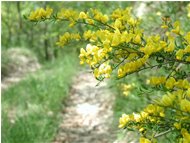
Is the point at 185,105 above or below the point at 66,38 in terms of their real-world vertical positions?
below

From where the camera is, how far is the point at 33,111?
17.3ft

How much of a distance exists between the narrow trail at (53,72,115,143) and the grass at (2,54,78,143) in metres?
0.18

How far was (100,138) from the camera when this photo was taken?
515 cm

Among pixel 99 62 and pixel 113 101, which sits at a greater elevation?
pixel 99 62

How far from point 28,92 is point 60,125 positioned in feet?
4.99

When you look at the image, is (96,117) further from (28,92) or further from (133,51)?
(133,51)

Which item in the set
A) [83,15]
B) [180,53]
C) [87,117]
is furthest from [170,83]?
[87,117]

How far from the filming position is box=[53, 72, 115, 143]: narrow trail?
518cm

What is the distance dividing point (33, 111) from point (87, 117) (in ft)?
3.62

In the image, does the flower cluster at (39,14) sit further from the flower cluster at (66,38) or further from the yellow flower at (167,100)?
the yellow flower at (167,100)

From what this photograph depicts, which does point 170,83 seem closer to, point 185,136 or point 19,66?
point 185,136


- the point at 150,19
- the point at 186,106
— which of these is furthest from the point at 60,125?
the point at 186,106

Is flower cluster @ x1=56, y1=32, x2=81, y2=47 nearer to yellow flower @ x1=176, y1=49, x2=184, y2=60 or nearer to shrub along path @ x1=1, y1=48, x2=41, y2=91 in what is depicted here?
yellow flower @ x1=176, y1=49, x2=184, y2=60

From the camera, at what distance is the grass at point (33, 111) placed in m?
4.27
